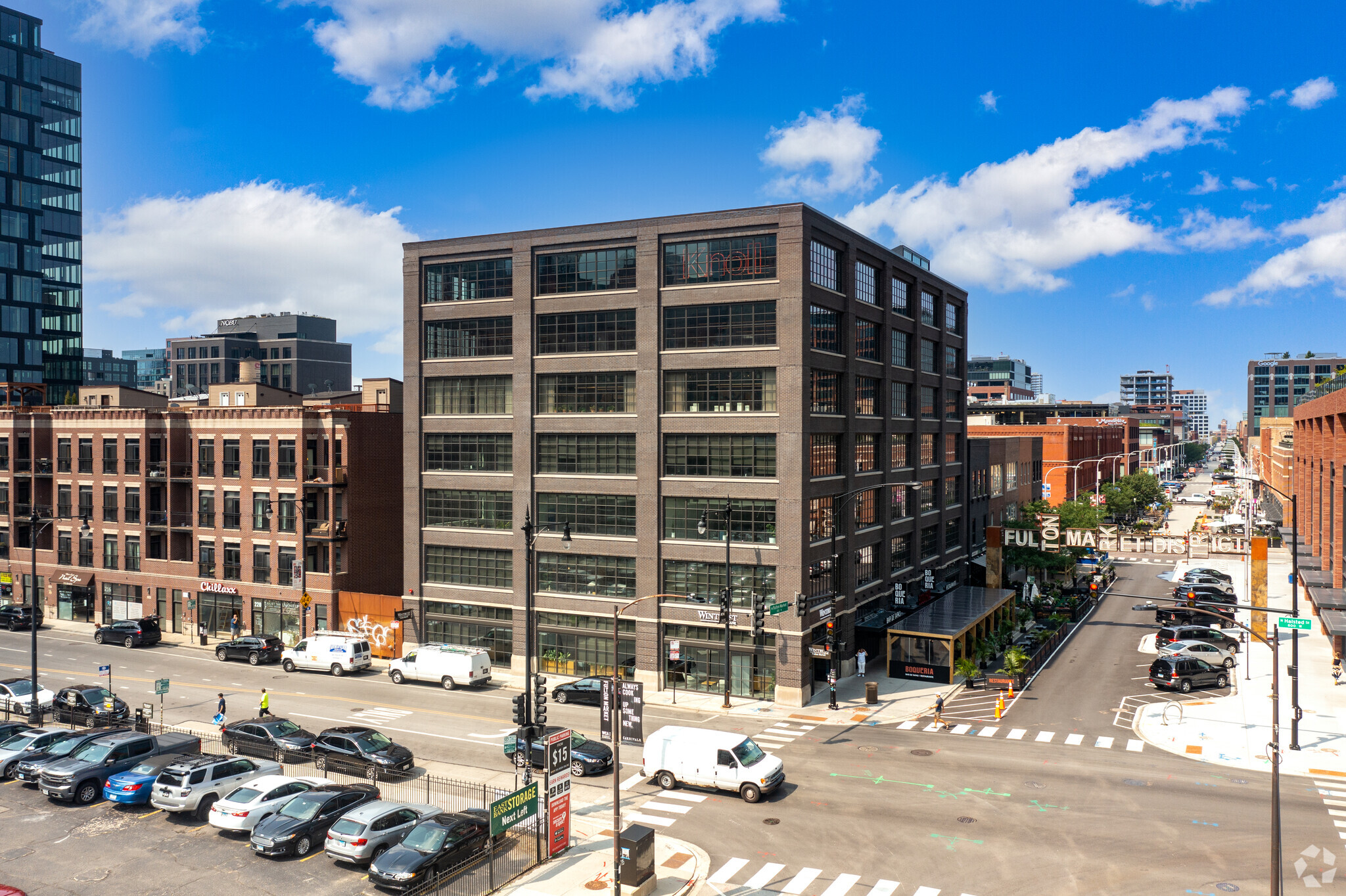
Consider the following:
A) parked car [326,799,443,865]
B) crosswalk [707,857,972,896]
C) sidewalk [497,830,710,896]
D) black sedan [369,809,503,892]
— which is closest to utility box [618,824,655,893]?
sidewalk [497,830,710,896]

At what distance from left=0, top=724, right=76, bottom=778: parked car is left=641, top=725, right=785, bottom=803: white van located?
22.8 meters

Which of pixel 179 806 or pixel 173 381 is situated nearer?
pixel 179 806

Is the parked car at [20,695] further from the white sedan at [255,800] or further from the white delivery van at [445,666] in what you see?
the white sedan at [255,800]

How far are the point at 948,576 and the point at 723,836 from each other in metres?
45.0

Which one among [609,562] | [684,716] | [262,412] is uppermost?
[262,412]

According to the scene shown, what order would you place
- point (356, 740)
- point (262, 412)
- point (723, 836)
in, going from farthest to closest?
1. point (262, 412)
2. point (356, 740)
3. point (723, 836)

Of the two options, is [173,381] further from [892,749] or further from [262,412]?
[892,749]

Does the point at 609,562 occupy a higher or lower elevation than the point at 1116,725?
higher

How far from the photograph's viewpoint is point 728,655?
→ 44.4 meters

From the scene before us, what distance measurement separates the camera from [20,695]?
43500mm

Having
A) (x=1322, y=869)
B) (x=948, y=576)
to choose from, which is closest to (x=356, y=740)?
(x=1322, y=869)

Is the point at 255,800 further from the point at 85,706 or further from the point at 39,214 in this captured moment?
the point at 39,214

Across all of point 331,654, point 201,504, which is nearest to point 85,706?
point 331,654

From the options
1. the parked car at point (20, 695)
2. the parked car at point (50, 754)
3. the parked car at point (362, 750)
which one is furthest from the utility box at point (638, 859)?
the parked car at point (20, 695)
